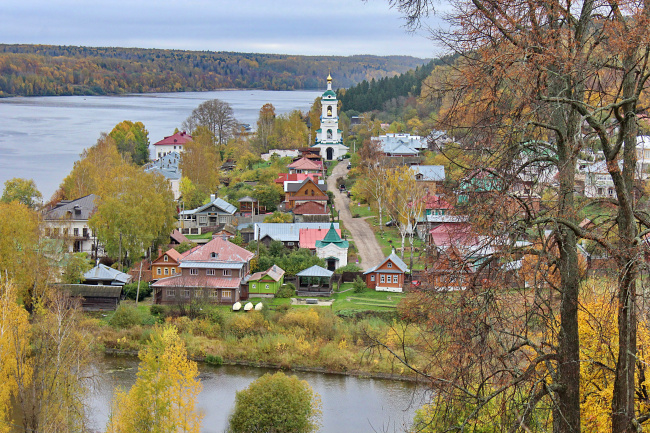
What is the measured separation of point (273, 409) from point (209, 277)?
9.33m

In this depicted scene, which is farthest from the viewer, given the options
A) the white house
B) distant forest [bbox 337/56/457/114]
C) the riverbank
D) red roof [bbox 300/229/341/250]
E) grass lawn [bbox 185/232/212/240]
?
distant forest [bbox 337/56/457/114]

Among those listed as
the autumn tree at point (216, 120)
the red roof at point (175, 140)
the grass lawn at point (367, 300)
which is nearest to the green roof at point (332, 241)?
the grass lawn at point (367, 300)

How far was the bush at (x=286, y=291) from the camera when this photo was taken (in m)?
21.0

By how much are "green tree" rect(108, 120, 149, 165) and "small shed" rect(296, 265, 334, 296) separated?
27513mm

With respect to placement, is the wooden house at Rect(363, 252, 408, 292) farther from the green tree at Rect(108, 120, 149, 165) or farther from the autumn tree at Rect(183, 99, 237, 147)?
the autumn tree at Rect(183, 99, 237, 147)

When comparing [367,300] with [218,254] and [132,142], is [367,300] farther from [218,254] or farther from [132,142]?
[132,142]

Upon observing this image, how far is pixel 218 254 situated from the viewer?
71.3ft

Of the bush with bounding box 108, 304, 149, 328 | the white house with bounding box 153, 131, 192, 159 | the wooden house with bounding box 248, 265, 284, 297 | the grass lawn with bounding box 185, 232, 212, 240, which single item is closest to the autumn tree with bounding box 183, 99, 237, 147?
the white house with bounding box 153, 131, 192, 159

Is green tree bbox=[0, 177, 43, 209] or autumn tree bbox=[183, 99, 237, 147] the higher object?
autumn tree bbox=[183, 99, 237, 147]

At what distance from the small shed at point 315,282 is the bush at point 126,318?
4695 millimetres

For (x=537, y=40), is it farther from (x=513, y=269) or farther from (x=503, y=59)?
(x=513, y=269)

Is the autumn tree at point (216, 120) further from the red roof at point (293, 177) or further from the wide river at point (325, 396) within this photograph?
the wide river at point (325, 396)

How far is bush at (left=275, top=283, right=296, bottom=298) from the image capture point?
828 inches

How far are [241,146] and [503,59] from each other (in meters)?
44.1
